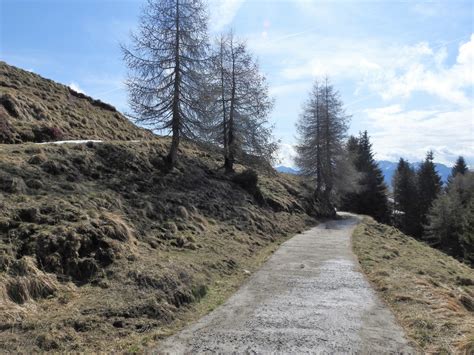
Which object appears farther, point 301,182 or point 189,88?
point 301,182

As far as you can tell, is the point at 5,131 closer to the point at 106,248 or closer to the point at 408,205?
the point at 106,248

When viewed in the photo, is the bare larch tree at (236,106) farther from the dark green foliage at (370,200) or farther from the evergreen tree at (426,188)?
the evergreen tree at (426,188)

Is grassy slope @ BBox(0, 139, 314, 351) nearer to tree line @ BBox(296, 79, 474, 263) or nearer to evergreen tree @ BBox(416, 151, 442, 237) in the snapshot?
tree line @ BBox(296, 79, 474, 263)

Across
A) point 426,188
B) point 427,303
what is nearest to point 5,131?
point 427,303

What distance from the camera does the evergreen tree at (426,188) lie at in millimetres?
63969

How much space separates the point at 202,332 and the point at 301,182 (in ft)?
121

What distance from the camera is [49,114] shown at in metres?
26.1

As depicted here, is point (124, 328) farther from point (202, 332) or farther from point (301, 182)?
point (301, 182)

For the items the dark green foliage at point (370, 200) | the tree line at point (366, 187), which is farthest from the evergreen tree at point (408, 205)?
the dark green foliage at point (370, 200)

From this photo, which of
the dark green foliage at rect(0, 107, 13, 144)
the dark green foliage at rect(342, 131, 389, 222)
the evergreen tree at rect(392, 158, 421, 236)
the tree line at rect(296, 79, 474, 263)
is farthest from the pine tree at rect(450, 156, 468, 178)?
the dark green foliage at rect(0, 107, 13, 144)

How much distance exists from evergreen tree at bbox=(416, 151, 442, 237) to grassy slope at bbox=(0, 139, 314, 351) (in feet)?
167

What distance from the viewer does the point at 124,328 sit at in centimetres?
694

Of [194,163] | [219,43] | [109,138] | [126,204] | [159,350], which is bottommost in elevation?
[159,350]

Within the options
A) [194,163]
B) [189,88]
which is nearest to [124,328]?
[189,88]
